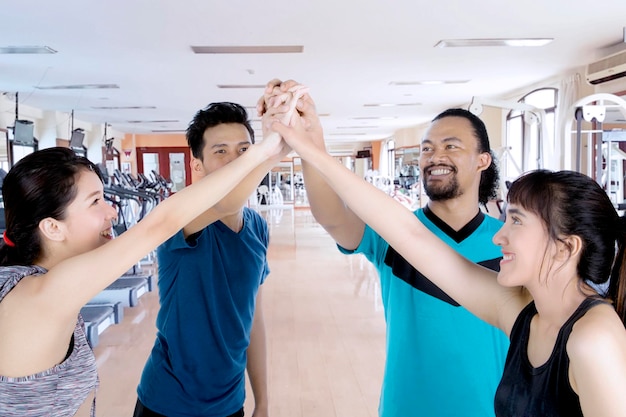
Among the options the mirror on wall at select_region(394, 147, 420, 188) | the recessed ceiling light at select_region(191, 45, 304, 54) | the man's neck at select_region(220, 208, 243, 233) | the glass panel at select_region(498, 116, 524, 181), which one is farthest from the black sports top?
the mirror on wall at select_region(394, 147, 420, 188)

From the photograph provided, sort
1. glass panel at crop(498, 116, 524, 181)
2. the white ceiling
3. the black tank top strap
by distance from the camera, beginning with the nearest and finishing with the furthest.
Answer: the black tank top strap < the white ceiling < glass panel at crop(498, 116, 524, 181)

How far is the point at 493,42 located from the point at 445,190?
4.48 m

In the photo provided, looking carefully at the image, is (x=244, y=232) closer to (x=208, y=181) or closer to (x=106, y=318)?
(x=208, y=181)

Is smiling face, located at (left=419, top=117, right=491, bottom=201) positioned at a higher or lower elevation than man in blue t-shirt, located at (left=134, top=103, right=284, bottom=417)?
higher

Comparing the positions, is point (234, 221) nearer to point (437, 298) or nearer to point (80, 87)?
point (437, 298)

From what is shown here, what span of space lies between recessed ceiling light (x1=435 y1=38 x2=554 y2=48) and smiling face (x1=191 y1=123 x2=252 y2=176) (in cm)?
431

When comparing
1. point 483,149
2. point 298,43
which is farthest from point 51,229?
point 298,43

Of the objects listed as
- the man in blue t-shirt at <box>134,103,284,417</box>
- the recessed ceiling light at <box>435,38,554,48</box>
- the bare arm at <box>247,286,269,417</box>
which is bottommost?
the bare arm at <box>247,286,269,417</box>

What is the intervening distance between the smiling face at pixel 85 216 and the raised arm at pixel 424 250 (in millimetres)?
547

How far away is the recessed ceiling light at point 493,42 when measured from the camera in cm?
524

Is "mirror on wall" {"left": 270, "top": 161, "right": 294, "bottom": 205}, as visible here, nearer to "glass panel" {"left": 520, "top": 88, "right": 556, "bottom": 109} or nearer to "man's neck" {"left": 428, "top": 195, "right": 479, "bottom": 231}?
"glass panel" {"left": 520, "top": 88, "right": 556, "bottom": 109}

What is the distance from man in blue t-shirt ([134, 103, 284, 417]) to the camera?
136 centimetres

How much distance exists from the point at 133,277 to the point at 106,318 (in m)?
1.19

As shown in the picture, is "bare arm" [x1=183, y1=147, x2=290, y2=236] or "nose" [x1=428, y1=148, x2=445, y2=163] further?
"nose" [x1=428, y1=148, x2=445, y2=163]
